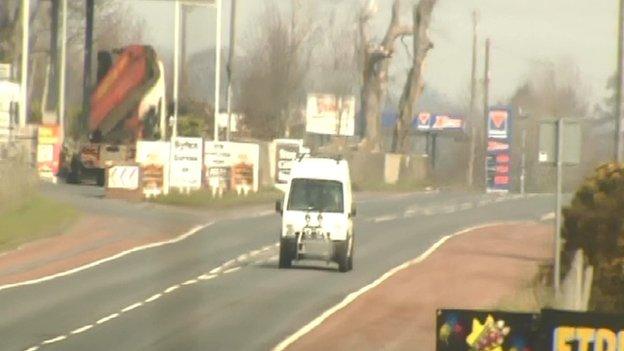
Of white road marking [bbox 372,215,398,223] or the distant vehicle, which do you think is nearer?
the distant vehicle

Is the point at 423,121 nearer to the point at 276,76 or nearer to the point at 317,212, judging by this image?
the point at 276,76

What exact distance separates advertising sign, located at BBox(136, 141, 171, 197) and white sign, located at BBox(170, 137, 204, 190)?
0.35 m

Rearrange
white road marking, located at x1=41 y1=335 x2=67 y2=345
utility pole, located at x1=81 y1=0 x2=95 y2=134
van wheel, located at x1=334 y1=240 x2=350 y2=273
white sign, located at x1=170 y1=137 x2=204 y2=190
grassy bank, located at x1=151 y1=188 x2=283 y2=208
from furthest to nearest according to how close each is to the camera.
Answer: white sign, located at x1=170 y1=137 x2=204 y2=190 < grassy bank, located at x1=151 y1=188 x2=283 y2=208 < utility pole, located at x1=81 y1=0 x2=95 y2=134 < van wheel, located at x1=334 y1=240 x2=350 y2=273 < white road marking, located at x1=41 y1=335 x2=67 y2=345

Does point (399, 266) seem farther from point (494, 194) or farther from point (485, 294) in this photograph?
point (494, 194)

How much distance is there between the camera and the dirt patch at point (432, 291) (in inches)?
1086

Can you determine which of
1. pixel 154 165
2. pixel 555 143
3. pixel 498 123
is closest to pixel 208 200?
pixel 154 165

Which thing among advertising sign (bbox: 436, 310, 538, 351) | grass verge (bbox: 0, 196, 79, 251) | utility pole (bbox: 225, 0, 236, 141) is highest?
utility pole (bbox: 225, 0, 236, 141)

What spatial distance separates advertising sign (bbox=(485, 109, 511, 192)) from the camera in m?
96.3

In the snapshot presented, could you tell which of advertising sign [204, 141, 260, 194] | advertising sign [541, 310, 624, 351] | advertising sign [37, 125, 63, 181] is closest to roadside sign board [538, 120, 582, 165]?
advertising sign [541, 310, 624, 351]

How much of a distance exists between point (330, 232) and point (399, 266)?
14.1ft

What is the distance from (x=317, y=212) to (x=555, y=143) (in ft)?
39.3

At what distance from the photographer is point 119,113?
62.9 meters

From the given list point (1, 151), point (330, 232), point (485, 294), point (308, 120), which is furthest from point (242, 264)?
point (308, 120)

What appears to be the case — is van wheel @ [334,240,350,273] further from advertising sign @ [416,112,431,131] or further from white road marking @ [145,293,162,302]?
advertising sign @ [416,112,431,131]
